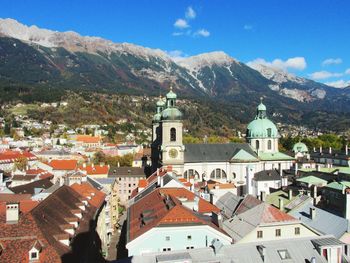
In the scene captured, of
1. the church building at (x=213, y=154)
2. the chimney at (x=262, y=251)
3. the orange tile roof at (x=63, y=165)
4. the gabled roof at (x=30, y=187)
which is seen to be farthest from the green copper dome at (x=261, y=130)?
the chimney at (x=262, y=251)

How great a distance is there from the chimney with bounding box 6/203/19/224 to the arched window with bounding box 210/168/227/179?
5737cm

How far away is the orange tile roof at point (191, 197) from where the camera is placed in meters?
43.3

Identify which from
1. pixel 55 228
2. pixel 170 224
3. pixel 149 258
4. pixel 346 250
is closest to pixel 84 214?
pixel 55 228

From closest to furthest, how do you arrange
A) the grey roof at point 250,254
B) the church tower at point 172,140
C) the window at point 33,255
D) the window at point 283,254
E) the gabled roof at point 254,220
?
the window at point 33,255, the grey roof at point 250,254, the window at point 283,254, the gabled roof at point 254,220, the church tower at point 172,140

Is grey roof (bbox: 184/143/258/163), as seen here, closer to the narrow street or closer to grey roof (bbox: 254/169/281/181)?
grey roof (bbox: 254/169/281/181)

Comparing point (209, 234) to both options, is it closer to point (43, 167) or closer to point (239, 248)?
point (239, 248)

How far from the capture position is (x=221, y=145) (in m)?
86.8

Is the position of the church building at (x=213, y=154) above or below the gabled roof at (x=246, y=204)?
above

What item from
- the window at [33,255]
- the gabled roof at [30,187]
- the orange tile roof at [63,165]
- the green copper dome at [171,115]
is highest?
the green copper dome at [171,115]

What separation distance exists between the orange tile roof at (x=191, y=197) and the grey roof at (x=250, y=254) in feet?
44.4

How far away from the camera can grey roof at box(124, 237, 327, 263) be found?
1063 inches

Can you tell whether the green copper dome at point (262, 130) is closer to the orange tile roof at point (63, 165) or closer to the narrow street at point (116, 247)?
the narrow street at point (116, 247)

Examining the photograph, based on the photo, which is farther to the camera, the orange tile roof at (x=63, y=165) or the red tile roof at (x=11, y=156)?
the red tile roof at (x=11, y=156)

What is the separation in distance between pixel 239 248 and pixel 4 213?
60.5 feet
